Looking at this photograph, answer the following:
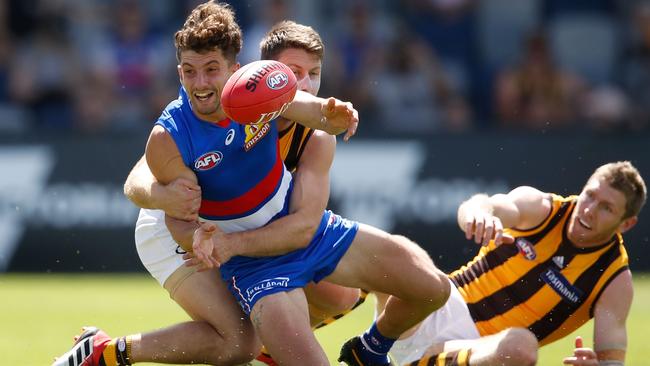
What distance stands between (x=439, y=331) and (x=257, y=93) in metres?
1.94

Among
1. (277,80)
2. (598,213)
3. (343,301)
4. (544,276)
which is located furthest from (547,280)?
(277,80)

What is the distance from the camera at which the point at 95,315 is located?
32.0ft

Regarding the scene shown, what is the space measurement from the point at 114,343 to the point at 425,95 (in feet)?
26.6

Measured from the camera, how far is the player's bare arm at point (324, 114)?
5809 millimetres

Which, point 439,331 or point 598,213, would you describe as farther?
point 439,331

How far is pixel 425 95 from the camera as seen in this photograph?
1377 centimetres

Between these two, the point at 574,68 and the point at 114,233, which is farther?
the point at 574,68

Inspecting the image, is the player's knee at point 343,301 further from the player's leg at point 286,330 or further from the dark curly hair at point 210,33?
the dark curly hair at point 210,33

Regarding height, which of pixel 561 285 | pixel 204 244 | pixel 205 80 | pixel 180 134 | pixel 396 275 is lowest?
pixel 561 285

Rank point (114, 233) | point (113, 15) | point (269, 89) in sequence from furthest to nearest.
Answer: point (113, 15), point (114, 233), point (269, 89)

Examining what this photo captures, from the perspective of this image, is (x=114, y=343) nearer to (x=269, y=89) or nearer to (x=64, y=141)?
(x=269, y=89)

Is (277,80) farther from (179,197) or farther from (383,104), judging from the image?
(383,104)

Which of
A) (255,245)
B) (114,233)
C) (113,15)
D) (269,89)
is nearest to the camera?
(269,89)

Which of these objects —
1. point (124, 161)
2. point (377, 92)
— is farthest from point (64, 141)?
point (377, 92)
